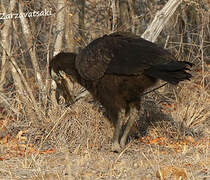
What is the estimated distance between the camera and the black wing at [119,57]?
18.2 feet

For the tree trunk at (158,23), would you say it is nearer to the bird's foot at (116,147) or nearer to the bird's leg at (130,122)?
the bird's leg at (130,122)

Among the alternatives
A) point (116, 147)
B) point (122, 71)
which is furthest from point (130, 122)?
point (122, 71)

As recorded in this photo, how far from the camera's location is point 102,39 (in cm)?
600

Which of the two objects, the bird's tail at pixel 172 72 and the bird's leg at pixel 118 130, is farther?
the bird's leg at pixel 118 130

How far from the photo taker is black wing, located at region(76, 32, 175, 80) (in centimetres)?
554

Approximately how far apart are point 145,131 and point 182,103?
107 cm

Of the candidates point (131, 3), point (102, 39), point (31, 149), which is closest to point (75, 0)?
point (131, 3)

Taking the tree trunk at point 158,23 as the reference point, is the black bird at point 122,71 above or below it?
below

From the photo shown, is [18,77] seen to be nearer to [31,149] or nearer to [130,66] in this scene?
[31,149]

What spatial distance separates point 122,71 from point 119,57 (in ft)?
0.71

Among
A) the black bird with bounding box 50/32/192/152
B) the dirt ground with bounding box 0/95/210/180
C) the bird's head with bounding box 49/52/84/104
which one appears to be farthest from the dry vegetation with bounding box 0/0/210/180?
the black bird with bounding box 50/32/192/152

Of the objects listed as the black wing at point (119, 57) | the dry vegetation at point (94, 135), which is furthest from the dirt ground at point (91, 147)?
the black wing at point (119, 57)

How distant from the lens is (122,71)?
560cm

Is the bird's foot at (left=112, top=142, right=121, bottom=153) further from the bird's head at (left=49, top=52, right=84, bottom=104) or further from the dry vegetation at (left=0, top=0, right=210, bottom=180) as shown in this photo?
the bird's head at (left=49, top=52, right=84, bottom=104)
